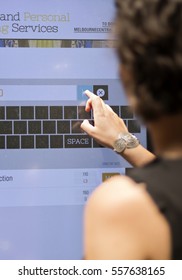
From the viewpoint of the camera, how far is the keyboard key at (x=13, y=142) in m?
2.16

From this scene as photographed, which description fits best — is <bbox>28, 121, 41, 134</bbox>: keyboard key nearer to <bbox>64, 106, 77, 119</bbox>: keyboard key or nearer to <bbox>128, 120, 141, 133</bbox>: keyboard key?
<bbox>64, 106, 77, 119</bbox>: keyboard key

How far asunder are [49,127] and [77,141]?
130 millimetres

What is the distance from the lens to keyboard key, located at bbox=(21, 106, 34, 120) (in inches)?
85.7

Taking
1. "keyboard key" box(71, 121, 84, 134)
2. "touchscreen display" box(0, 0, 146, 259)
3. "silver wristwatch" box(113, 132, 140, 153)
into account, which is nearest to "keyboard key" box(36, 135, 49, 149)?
"touchscreen display" box(0, 0, 146, 259)

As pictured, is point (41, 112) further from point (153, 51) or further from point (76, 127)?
point (153, 51)

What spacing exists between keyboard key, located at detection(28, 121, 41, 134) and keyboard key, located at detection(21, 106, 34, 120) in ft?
0.08

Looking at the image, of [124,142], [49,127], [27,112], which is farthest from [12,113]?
[124,142]

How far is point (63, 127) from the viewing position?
2.20m

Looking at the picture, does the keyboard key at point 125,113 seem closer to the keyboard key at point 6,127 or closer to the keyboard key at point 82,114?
the keyboard key at point 82,114

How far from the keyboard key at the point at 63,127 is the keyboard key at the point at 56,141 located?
23mm

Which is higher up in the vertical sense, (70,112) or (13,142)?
(70,112)

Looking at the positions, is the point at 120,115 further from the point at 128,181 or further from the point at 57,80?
the point at 128,181

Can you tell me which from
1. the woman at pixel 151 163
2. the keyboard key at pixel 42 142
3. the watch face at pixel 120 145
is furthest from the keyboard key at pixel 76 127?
the woman at pixel 151 163

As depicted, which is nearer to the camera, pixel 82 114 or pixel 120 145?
pixel 120 145
